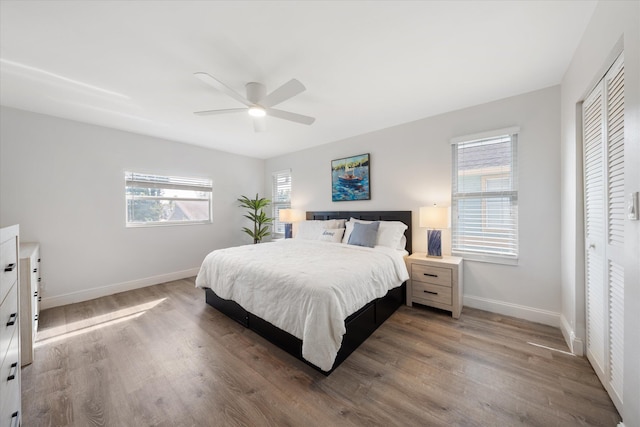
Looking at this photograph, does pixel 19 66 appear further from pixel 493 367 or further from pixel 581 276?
pixel 581 276

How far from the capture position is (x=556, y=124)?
2344mm

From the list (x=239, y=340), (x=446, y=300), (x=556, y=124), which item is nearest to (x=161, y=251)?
(x=239, y=340)

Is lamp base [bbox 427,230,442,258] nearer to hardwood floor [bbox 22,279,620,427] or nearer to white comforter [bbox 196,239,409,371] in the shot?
white comforter [bbox 196,239,409,371]

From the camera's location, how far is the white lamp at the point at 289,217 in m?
A: 4.66

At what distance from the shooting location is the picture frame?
376 cm

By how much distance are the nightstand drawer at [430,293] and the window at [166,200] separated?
400cm

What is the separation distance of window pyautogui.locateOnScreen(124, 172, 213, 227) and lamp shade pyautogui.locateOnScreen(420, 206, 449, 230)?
3.98 meters

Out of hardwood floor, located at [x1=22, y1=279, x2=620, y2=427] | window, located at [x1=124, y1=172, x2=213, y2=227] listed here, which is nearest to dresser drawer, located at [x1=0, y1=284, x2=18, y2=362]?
hardwood floor, located at [x1=22, y1=279, x2=620, y2=427]

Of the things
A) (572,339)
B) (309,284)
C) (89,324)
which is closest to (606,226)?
(572,339)

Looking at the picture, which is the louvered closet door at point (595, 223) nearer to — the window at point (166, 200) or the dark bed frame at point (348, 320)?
the dark bed frame at point (348, 320)

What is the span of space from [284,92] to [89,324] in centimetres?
329

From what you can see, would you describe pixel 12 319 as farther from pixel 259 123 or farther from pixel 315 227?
pixel 315 227

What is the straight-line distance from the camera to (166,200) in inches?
158

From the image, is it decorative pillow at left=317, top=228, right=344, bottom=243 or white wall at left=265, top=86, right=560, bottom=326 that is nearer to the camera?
white wall at left=265, top=86, right=560, bottom=326
